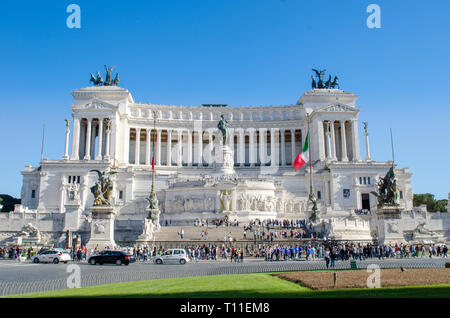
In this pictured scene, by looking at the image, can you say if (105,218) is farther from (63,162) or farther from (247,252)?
(63,162)

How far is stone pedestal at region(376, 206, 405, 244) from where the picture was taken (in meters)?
38.8

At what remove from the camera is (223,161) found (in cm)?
7675

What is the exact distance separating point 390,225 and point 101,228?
26.3 meters

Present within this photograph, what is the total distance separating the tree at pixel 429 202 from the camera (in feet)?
324

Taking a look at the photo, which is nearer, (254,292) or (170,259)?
(254,292)

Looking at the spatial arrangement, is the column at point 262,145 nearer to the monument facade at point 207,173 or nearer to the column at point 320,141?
the monument facade at point 207,173

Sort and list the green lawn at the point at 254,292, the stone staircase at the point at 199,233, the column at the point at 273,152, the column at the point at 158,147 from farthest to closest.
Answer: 1. the column at the point at 273,152
2. the column at the point at 158,147
3. the stone staircase at the point at 199,233
4. the green lawn at the point at 254,292

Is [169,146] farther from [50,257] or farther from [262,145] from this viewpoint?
[50,257]

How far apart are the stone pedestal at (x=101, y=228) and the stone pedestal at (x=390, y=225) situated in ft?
80.8

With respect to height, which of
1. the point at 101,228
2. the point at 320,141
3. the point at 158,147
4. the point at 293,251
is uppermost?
the point at 158,147

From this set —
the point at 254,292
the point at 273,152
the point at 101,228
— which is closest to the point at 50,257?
the point at 101,228

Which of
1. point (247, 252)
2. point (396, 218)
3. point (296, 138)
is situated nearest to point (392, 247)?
point (396, 218)

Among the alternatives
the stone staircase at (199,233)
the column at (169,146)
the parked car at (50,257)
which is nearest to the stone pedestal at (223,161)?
the column at (169,146)
